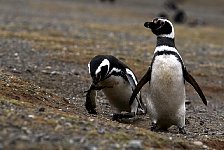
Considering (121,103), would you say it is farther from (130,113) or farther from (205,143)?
(205,143)

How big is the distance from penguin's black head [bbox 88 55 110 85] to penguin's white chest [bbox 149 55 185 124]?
547mm

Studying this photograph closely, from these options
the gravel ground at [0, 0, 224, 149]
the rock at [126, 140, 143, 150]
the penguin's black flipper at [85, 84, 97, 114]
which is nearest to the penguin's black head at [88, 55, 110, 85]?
the gravel ground at [0, 0, 224, 149]

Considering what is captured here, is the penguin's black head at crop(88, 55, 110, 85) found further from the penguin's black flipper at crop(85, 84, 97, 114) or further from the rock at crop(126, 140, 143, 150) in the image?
the rock at crop(126, 140, 143, 150)

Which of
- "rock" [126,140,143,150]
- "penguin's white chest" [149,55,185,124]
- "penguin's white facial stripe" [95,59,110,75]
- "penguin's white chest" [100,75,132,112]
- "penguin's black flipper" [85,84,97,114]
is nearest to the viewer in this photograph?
"rock" [126,140,143,150]

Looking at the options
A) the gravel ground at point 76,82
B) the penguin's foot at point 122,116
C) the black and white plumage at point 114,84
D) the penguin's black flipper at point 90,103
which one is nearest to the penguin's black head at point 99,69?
the black and white plumage at point 114,84

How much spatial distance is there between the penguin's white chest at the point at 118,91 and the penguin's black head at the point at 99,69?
0.35 metres

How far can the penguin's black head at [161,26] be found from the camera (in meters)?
6.79

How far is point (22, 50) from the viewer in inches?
500

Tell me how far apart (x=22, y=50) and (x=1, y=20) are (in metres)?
6.25

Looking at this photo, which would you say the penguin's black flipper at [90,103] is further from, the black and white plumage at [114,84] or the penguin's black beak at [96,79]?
the penguin's black beak at [96,79]

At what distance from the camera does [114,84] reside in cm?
708

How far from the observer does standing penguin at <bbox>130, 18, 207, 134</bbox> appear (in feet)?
21.6

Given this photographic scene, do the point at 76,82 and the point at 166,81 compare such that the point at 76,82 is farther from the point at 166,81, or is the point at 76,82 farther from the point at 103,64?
the point at 166,81

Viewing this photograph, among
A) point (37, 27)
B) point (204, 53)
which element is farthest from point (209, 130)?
point (37, 27)
